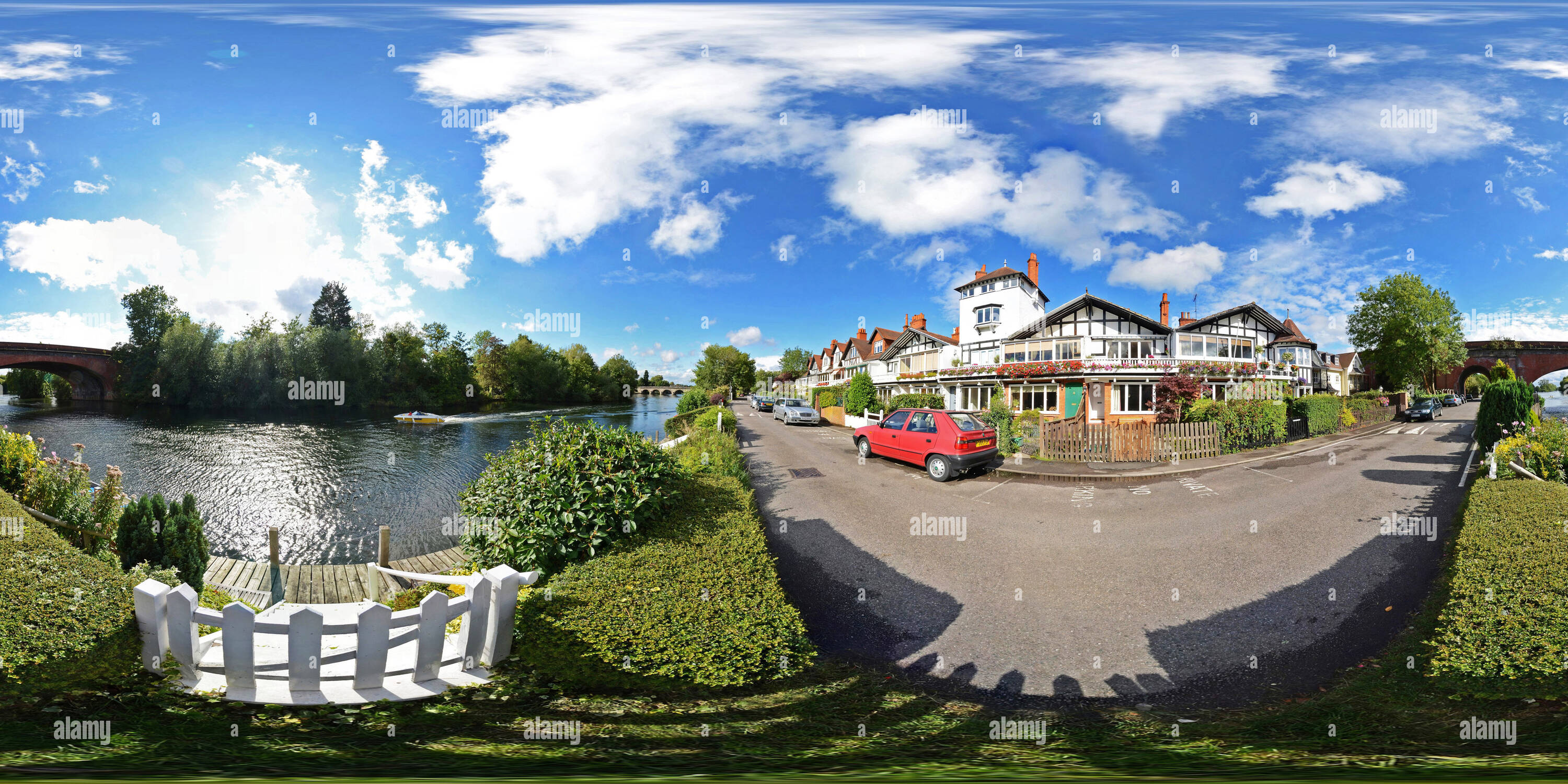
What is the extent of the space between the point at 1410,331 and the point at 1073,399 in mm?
27457

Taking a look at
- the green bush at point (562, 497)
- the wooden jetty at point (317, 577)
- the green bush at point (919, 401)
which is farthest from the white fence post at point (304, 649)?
the green bush at point (919, 401)

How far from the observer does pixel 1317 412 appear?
61.9 feet

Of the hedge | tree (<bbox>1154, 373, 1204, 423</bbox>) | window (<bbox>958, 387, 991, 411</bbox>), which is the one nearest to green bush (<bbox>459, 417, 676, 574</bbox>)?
the hedge

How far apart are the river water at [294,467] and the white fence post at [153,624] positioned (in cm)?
268

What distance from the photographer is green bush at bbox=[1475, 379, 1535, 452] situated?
10.3m

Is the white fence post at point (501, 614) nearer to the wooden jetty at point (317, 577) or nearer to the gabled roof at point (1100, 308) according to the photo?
the wooden jetty at point (317, 577)

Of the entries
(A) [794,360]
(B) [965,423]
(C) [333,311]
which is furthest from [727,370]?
(B) [965,423]

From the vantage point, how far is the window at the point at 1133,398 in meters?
24.9

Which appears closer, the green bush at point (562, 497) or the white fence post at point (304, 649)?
the white fence post at point (304, 649)

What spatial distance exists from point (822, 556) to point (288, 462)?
2163 cm

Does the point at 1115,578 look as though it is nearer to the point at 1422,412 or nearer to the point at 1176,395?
the point at 1176,395

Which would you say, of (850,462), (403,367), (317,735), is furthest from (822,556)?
(403,367)

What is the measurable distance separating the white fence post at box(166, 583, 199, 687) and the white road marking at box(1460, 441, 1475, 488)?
1685cm

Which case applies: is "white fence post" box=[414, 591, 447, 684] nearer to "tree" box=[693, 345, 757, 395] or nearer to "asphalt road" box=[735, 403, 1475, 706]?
"asphalt road" box=[735, 403, 1475, 706]
